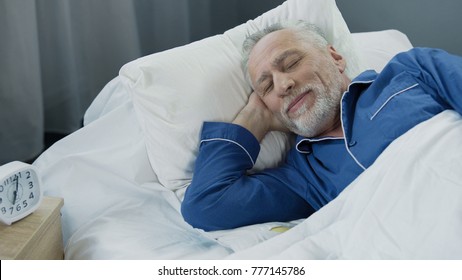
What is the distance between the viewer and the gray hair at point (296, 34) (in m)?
1.38

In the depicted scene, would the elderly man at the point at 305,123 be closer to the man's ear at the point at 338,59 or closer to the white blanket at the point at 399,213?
the man's ear at the point at 338,59

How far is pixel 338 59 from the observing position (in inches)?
55.7

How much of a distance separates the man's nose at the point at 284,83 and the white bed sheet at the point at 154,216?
0.33m

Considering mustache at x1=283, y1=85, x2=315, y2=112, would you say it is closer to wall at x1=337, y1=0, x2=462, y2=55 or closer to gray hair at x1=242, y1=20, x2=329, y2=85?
gray hair at x1=242, y1=20, x2=329, y2=85

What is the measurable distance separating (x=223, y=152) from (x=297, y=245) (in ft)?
1.16

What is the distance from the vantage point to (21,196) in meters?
1.00

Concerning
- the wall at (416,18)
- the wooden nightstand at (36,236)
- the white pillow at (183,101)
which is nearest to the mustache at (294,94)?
the white pillow at (183,101)

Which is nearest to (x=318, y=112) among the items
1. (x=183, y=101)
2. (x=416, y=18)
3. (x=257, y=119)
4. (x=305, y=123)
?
(x=305, y=123)

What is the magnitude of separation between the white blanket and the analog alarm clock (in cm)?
42

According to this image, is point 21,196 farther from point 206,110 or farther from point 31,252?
point 206,110

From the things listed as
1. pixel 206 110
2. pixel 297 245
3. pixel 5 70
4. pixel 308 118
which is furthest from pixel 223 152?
pixel 5 70

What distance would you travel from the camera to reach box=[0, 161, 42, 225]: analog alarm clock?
96 centimetres

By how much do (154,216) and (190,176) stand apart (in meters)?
0.13

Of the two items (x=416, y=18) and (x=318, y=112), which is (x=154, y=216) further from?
(x=416, y=18)
